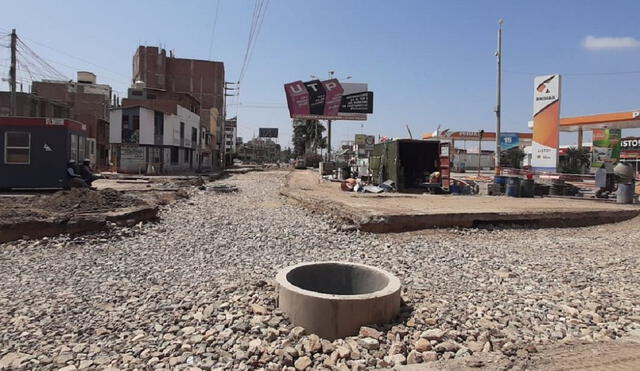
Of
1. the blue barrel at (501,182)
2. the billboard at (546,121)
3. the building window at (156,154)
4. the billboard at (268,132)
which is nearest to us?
the blue barrel at (501,182)

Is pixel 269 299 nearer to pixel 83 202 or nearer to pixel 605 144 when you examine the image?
pixel 83 202

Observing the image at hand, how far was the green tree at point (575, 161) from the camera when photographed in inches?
1731

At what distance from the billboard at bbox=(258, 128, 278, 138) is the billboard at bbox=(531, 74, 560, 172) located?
10420 centimetres

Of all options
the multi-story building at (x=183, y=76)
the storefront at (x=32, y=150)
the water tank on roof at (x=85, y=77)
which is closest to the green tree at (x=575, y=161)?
the storefront at (x=32, y=150)

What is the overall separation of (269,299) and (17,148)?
15522 mm

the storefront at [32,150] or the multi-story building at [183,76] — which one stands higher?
the multi-story building at [183,76]

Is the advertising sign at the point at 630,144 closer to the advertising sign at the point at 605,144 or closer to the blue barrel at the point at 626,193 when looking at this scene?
the advertising sign at the point at 605,144

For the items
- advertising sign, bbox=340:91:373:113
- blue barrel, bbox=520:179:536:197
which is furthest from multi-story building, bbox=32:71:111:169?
blue barrel, bbox=520:179:536:197

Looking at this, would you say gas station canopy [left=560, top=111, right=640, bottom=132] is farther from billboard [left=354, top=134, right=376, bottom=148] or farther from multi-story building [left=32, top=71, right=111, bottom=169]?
multi-story building [left=32, top=71, right=111, bottom=169]

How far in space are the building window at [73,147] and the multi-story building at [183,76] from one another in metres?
58.2

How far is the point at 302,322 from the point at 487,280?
3499mm

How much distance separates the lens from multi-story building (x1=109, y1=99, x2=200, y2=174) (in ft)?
126

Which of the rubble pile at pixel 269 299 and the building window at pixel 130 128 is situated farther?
the building window at pixel 130 128

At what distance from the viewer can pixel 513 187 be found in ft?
64.1
